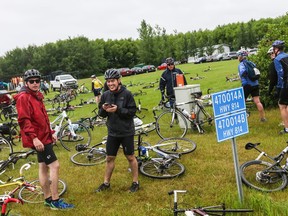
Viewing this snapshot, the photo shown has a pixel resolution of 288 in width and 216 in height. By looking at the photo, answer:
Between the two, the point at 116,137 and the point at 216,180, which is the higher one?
the point at 116,137

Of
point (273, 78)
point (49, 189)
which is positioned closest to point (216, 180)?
point (49, 189)

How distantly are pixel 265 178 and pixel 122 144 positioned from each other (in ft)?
7.29

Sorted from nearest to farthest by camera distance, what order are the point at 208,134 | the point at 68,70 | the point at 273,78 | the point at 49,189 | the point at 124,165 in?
the point at 49,189, the point at 124,165, the point at 273,78, the point at 208,134, the point at 68,70

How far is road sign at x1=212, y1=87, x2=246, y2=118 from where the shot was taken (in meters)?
3.79

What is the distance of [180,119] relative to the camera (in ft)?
28.3

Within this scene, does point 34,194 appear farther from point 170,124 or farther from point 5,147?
point 170,124

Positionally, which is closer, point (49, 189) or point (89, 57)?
point (49, 189)

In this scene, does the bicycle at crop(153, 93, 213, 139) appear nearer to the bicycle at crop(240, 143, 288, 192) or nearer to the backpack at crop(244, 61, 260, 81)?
the backpack at crop(244, 61, 260, 81)

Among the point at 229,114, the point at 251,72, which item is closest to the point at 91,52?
the point at 251,72

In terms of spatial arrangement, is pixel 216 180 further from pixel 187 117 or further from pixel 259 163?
pixel 187 117

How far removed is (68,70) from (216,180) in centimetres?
6631

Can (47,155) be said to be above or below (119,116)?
below

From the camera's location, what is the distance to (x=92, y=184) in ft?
18.7

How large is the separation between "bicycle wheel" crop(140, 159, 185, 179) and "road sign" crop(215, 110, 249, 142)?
1.91 metres
